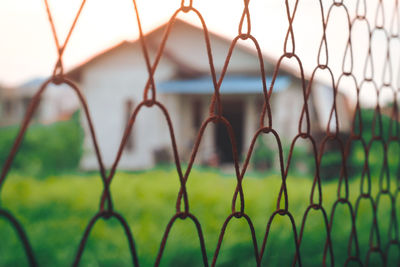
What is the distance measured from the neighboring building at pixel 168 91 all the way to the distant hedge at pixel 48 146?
0.35 m

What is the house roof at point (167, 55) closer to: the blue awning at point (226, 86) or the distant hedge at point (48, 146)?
the blue awning at point (226, 86)

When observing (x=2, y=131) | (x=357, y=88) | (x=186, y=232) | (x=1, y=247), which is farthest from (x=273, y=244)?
(x=2, y=131)

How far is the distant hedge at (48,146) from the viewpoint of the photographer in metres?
8.77

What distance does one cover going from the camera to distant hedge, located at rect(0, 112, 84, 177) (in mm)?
8773

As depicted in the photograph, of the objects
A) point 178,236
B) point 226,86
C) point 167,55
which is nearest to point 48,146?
point 167,55

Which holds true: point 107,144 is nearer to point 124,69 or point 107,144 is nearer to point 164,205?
point 124,69

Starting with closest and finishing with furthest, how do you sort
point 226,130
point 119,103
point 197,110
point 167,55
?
point 167,55, point 119,103, point 197,110, point 226,130

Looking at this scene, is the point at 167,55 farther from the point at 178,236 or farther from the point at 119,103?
the point at 178,236

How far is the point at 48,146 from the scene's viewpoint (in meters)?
9.30

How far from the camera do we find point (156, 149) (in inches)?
349

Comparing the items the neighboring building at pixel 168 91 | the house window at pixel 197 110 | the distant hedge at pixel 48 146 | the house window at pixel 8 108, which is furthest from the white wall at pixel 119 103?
the house window at pixel 8 108

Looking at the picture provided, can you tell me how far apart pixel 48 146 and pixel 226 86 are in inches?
158

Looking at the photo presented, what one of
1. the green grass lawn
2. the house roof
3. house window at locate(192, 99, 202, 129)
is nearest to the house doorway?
house window at locate(192, 99, 202, 129)

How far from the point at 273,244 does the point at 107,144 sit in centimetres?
892
